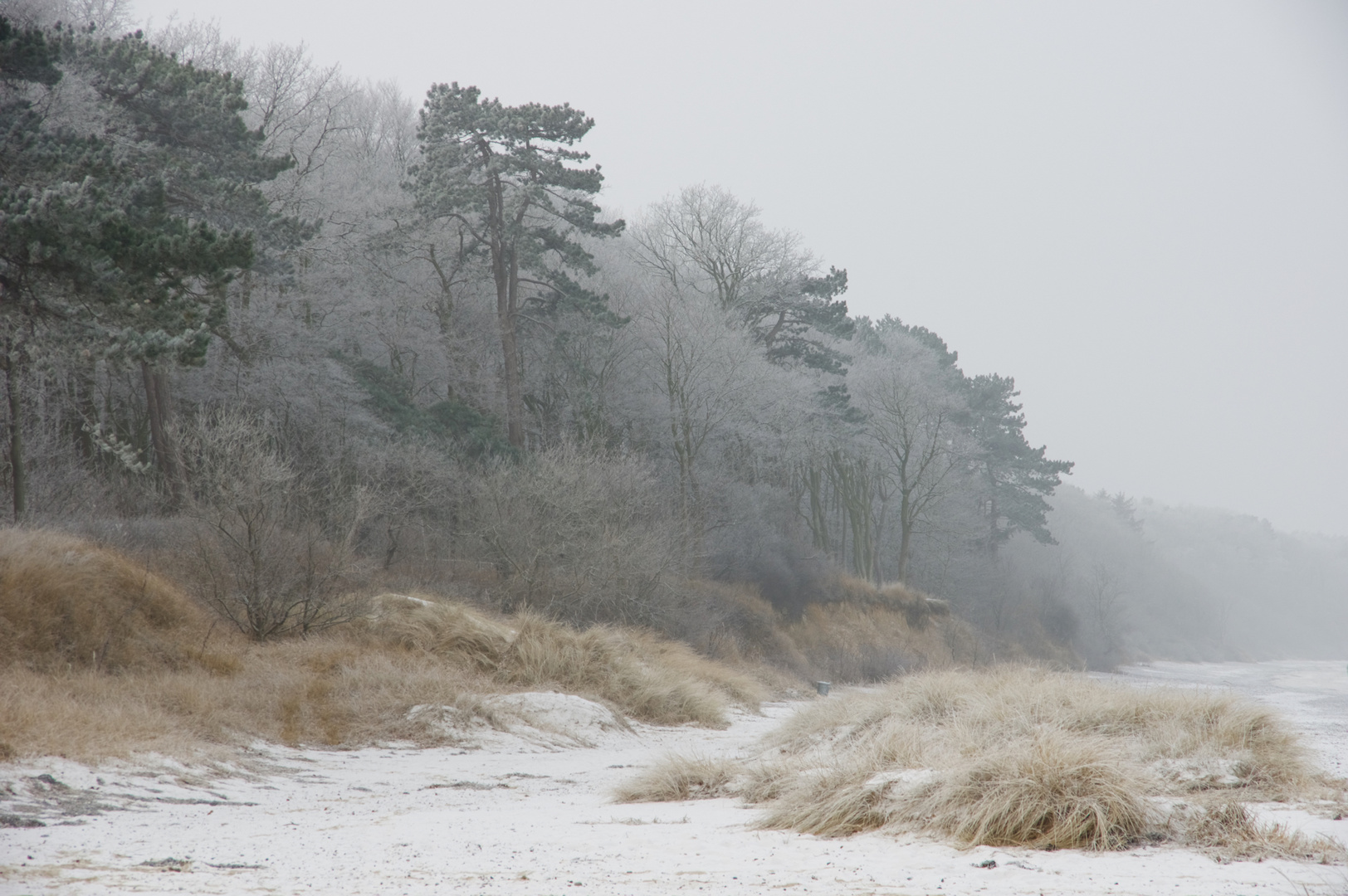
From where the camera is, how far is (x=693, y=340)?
106ft

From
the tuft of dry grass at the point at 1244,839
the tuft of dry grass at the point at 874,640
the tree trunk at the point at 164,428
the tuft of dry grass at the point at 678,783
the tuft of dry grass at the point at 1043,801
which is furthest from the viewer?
the tuft of dry grass at the point at 874,640

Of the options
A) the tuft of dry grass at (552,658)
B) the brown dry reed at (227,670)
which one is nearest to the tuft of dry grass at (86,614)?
the brown dry reed at (227,670)

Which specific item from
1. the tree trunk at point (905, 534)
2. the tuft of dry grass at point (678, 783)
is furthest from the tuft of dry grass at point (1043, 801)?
the tree trunk at point (905, 534)

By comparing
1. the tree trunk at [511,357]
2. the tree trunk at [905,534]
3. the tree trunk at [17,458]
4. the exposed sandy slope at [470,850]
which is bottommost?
the tree trunk at [905,534]

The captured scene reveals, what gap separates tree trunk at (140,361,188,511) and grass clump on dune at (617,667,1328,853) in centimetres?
1543

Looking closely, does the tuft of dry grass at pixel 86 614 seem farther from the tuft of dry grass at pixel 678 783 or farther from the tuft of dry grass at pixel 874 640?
the tuft of dry grass at pixel 874 640

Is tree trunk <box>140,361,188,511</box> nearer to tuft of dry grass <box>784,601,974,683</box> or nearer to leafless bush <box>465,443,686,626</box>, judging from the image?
leafless bush <box>465,443,686,626</box>

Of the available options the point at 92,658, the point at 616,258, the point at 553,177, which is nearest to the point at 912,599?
the point at 616,258

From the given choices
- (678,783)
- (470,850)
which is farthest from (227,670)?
(470,850)

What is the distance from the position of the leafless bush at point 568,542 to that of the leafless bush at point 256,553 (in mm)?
4946

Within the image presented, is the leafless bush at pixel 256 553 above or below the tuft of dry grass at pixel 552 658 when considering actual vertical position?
above

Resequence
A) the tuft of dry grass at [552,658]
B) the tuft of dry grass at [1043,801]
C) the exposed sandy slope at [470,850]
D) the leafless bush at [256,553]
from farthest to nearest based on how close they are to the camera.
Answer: the tuft of dry grass at [552,658]
the leafless bush at [256,553]
the tuft of dry grass at [1043,801]
the exposed sandy slope at [470,850]

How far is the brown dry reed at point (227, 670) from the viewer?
9.02m

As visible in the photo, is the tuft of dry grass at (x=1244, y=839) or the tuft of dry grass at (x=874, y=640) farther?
the tuft of dry grass at (x=874, y=640)
